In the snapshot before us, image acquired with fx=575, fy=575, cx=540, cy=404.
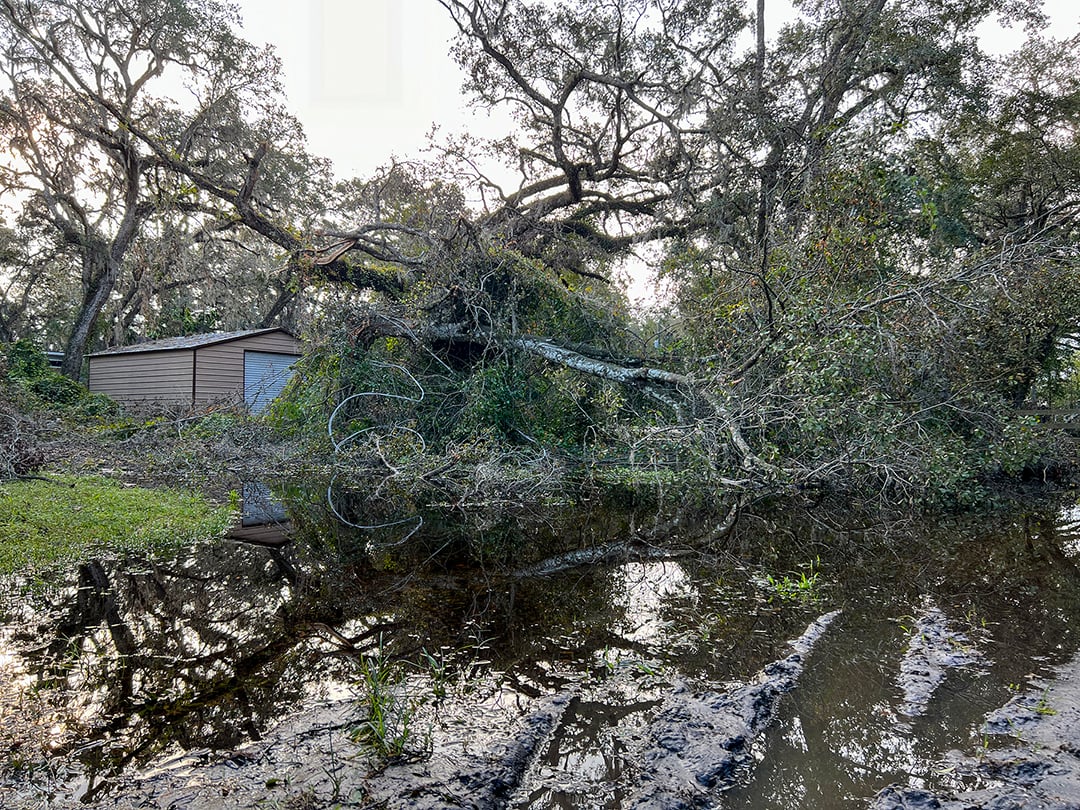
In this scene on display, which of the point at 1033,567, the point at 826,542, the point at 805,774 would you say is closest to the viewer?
the point at 805,774

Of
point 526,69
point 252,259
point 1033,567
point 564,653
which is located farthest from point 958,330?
point 252,259

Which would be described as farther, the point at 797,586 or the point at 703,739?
the point at 797,586

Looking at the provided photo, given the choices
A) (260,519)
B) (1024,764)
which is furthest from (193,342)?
(1024,764)

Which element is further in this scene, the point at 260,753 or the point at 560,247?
the point at 560,247

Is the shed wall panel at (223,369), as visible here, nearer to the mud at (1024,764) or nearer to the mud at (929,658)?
the mud at (929,658)

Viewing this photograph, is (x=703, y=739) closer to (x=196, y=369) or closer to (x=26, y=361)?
(x=196, y=369)

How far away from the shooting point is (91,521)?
16.7ft

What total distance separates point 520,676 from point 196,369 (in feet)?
55.8

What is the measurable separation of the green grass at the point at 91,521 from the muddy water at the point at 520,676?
421 millimetres

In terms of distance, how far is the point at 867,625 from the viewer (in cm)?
317

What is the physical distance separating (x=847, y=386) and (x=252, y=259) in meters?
20.2

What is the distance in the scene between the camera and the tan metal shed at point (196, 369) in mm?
16422

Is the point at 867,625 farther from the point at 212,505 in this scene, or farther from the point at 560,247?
the point at 560,247

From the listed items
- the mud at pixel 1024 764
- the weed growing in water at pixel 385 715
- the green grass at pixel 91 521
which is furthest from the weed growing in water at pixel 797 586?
the green grass at pixel 91 521
